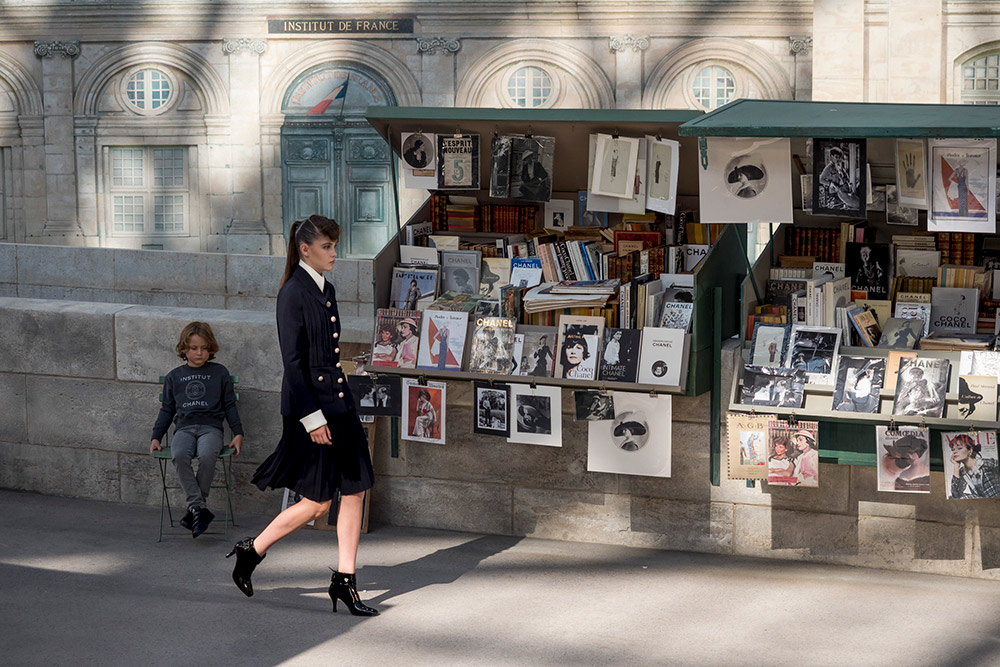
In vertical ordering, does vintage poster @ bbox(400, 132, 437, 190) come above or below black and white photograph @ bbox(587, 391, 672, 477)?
above

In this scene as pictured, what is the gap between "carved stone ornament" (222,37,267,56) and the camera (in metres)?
23.7

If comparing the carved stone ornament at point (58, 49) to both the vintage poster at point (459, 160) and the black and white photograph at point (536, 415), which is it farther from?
the black and white photograph at point (536, 415)

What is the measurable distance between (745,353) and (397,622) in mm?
2230

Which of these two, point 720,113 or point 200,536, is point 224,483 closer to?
point 200,536

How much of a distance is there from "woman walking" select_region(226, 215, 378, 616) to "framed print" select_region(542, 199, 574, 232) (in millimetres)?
2145

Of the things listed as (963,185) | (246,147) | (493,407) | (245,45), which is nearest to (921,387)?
(963,185)

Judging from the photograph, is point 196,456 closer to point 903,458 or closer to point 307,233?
point 307,233

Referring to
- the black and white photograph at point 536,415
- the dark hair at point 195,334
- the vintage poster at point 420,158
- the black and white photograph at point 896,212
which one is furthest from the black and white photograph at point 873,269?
the dark hair at point 195,334

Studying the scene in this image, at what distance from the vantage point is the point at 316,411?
17.4ft

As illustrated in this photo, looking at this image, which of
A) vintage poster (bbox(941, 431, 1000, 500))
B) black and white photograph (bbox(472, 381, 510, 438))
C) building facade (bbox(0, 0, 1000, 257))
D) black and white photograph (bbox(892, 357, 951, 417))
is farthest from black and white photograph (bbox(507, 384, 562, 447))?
building facade (bbox(0, 0, 1000, 257))

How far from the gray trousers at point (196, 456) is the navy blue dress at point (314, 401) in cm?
141

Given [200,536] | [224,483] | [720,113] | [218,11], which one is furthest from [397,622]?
[218,11]

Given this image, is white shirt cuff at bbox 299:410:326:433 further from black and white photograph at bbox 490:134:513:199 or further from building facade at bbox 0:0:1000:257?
building facade at bbox 0:0:1000:257

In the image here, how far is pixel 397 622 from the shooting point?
5.41m
